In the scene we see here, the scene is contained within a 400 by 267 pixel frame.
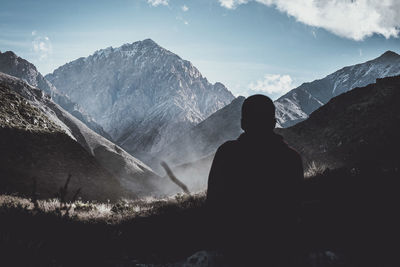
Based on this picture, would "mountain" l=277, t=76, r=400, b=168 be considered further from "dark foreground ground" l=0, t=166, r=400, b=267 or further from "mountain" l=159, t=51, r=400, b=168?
"mountain" l=159, t=51, r=400, b=168

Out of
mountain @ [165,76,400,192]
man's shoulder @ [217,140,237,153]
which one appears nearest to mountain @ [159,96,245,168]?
mountain @ [165,76,400,192]

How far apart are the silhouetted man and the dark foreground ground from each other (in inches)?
9.6

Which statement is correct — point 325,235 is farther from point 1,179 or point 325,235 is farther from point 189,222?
point 1,179

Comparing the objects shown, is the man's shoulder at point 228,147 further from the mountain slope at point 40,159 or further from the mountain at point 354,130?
the mountain at point 354,130

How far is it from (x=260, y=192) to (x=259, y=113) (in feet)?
3.43

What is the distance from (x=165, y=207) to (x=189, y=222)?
2126 millimetres

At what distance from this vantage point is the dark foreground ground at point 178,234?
14.8 feet

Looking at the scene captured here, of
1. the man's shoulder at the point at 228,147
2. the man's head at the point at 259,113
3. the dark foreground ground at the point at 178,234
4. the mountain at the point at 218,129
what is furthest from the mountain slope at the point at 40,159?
the mountain at the point at 218,129

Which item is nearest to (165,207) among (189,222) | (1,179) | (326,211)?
(189,222)

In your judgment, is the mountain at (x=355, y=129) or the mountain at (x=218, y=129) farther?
the mountain at (x=218, y=129)

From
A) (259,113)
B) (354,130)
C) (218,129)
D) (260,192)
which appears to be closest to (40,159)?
(260,192)

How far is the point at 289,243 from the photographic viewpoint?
3471 millimetres

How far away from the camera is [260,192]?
3467mm

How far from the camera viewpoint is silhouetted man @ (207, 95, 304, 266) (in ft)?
11.2
